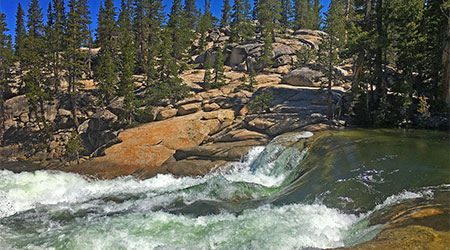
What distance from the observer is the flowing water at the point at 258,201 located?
7844 mm

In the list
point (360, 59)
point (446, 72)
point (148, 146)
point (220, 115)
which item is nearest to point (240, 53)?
point (220, 115)

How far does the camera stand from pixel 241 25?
48719 millimetres

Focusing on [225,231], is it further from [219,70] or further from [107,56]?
[107,56]

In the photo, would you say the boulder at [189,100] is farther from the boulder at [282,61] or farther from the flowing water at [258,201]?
the boulder at [282,61]

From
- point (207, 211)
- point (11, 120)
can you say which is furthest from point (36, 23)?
point (207, 211)

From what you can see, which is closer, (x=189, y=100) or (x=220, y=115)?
(x=220, y=115)

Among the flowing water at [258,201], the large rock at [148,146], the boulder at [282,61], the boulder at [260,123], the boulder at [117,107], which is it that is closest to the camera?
the flowing water at [258,201]

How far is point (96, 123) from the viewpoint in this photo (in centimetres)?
3103

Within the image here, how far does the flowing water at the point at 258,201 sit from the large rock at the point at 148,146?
2.61 m

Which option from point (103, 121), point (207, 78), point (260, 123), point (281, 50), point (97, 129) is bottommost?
point (97, 129)

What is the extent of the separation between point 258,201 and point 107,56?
3073cm

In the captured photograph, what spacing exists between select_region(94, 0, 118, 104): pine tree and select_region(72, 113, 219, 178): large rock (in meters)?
12.6

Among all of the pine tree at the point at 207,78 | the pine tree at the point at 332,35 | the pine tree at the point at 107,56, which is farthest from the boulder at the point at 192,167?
the pine tree at the point at 107,56

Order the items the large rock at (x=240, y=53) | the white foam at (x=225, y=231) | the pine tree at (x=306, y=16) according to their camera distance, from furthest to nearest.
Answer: the pine tree at (x=306, y=16) → the large rock at (x=240, y=53) → the white foam at (x=225, y=231)
